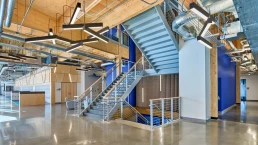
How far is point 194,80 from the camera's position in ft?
22.0

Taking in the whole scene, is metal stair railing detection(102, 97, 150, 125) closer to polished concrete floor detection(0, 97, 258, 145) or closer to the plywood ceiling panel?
polished concrete floor detection(0, 97, 258, 145)

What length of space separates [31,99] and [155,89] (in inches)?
389

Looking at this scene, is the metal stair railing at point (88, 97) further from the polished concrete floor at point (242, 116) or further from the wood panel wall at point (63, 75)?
the polished concrete floor at point (242, 116)

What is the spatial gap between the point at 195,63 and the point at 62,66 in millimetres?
12416

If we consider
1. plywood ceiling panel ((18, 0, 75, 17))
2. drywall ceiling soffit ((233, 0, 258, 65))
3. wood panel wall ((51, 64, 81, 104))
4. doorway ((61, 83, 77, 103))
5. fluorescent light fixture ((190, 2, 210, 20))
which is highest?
plywood ceiling panel ((18, 0, 75, 17))

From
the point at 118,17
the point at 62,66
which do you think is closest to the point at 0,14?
the point at 118,17

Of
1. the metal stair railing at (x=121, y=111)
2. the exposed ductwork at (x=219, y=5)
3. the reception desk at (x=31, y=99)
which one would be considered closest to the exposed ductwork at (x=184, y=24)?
the exposed ductwork at (x=219, y=5)

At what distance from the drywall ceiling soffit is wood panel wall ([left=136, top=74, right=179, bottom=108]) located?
6913 mm

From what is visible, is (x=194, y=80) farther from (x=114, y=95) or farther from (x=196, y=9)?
(x=196, y=9)

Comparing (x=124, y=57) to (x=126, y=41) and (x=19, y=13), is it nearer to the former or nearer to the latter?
(x=126, y=41)

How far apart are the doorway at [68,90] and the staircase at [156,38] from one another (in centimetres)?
1017

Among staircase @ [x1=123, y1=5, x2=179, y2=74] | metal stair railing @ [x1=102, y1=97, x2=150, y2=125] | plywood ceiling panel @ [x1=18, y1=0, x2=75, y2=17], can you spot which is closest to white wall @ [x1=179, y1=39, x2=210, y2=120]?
staircase @ [x1=123, y1=5, x2=179, y2=74]

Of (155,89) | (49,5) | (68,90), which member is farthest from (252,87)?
(49,5)

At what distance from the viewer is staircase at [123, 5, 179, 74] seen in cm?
630
